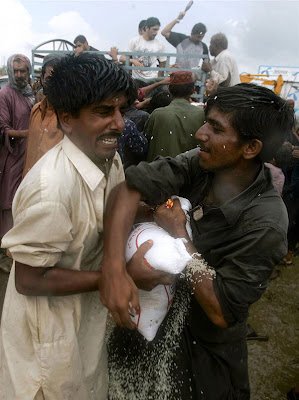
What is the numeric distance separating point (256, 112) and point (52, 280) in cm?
102

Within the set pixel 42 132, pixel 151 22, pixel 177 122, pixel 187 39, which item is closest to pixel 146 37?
pixel 151 22

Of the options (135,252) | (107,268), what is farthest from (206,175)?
(107,268)

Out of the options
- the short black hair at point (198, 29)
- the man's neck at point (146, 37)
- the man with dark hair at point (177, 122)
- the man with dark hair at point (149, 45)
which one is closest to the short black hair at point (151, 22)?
the man with dark hair at point (149, 45)

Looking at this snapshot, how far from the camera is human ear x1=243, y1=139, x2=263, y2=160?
142 centimetres

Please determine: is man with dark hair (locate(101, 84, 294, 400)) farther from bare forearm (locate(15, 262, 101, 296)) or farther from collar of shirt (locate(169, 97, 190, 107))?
collar of shirt (locate(169, 97, 190, 107))

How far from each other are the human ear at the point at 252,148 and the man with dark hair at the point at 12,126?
3.23 metres

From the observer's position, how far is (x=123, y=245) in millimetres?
1280

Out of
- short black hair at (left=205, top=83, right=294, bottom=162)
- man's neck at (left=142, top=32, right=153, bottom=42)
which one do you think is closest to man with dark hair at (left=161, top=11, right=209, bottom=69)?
man's neck at (left=142, top=32, right=153, bottom=42)

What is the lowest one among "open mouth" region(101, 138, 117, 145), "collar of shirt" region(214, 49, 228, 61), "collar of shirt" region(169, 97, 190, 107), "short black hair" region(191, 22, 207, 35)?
"collar of shirt" region(169, 97, 190, 107)

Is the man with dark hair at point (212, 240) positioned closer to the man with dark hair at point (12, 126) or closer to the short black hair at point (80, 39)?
the man with dark hair at point (12, 126)

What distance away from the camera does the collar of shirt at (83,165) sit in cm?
125

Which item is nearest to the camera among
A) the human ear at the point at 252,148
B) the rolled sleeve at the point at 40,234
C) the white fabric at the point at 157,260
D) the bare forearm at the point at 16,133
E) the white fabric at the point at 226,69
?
the rolled sleeve at the point at 40,234

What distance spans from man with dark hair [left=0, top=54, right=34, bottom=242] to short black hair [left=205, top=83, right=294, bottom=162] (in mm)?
3188

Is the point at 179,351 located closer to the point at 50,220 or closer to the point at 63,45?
the point at 50,220
